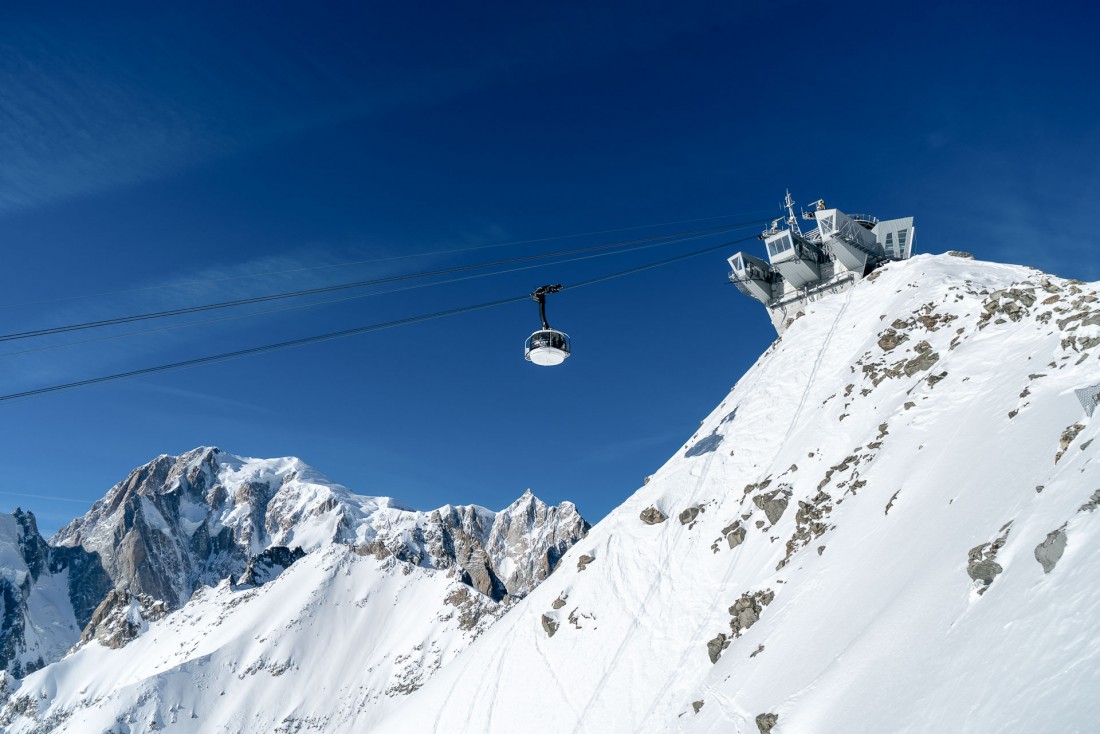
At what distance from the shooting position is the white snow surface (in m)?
12.8

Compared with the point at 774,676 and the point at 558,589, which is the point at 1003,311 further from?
the point at 558,589

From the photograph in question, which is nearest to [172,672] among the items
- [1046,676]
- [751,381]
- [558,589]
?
[558,589]

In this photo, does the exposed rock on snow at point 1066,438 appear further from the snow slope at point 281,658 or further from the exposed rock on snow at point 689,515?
the snow slope at point 281,658

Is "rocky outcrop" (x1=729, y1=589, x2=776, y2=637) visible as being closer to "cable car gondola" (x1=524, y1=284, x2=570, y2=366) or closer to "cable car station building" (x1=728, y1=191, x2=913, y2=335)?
"cable car gondola" (x1=524, y1=284, x2=570, y2=366)

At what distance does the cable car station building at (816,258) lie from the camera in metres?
61.4

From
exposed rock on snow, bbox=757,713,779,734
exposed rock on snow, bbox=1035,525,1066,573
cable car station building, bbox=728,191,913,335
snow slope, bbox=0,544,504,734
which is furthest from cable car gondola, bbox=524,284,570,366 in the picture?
snow slope, bbox=0,544,504,734

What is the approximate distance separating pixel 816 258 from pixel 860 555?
1848 inches

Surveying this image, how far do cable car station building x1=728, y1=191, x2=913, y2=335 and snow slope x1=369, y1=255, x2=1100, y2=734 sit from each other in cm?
639

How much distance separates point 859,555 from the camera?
23203 mm

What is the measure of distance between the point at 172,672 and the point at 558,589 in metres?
163

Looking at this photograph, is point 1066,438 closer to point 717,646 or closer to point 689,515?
point 717,646

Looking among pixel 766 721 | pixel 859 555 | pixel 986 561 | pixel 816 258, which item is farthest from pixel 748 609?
pixel 816 258

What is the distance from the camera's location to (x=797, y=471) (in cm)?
3462

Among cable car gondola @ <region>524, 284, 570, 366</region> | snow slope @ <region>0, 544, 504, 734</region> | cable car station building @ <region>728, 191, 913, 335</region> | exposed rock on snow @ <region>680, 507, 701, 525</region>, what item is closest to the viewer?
cable car gondola @ <region>524, 284, 570, 366</region>
